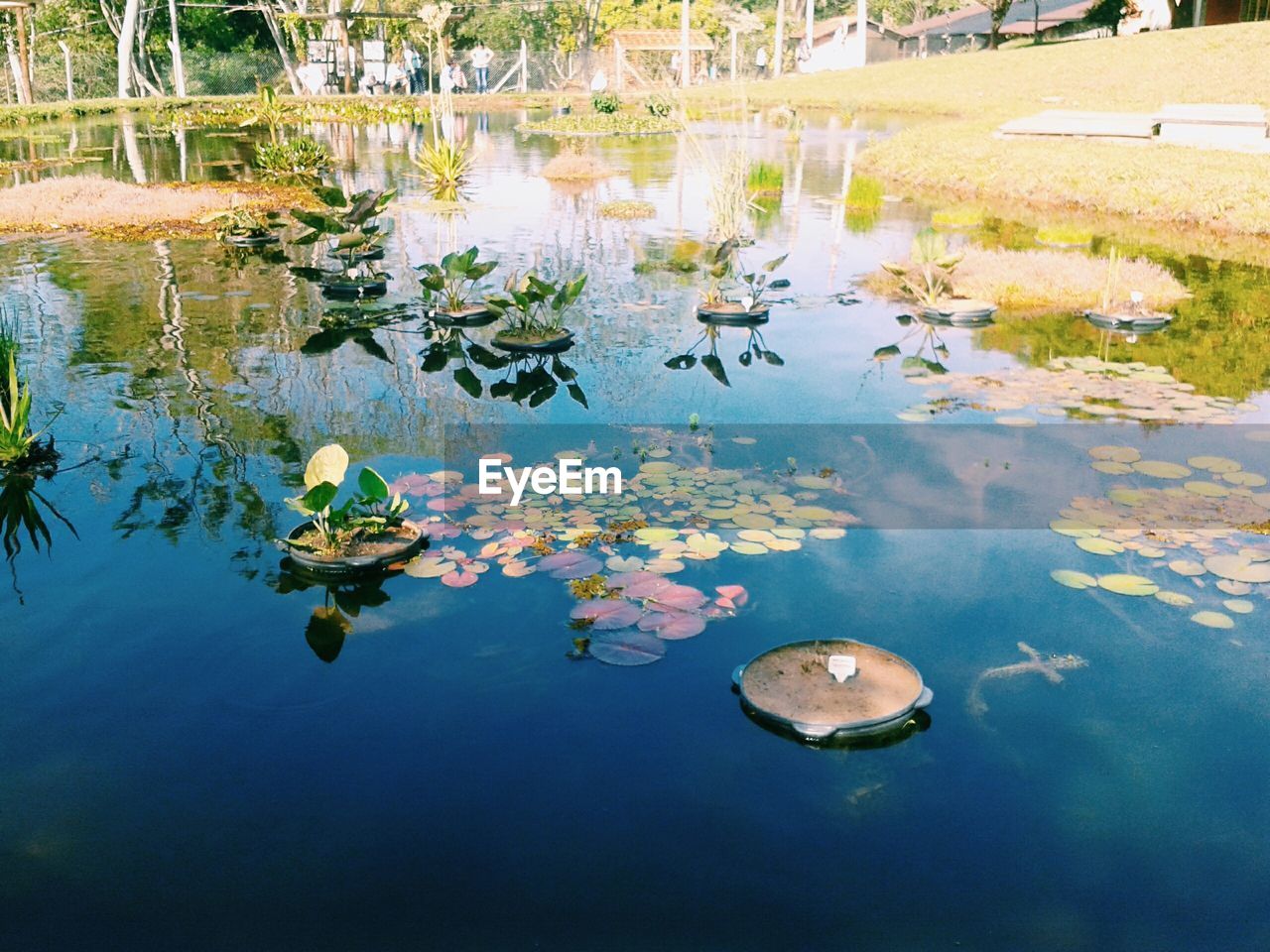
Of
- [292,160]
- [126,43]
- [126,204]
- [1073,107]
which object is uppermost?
[126,43]

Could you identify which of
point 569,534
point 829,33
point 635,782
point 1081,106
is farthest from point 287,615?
point 829,33

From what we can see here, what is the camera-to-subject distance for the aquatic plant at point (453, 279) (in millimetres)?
8102

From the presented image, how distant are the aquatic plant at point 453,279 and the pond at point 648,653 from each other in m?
0.64

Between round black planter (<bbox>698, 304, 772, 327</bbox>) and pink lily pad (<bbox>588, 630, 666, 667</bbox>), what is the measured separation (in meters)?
4.67

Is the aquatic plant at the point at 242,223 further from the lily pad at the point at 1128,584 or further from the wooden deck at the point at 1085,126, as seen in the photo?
the wooden deck at the point at 1085,126

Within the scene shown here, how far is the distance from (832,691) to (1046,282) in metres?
6.48

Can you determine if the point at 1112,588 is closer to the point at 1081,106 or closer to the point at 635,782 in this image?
the point at 635,782

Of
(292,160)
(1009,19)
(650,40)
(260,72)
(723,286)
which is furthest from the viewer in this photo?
(1009,19)

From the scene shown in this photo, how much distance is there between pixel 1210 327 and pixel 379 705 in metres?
6.83

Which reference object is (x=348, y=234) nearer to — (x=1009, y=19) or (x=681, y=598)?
(x=681, y=598)

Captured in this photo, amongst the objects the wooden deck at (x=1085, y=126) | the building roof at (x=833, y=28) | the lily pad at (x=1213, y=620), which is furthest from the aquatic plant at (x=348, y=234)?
the building roof at (x=833, y=28)

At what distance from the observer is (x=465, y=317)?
8.39m

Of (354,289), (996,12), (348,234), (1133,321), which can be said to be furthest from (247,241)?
(996,12)

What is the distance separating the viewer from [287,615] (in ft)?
13.9
